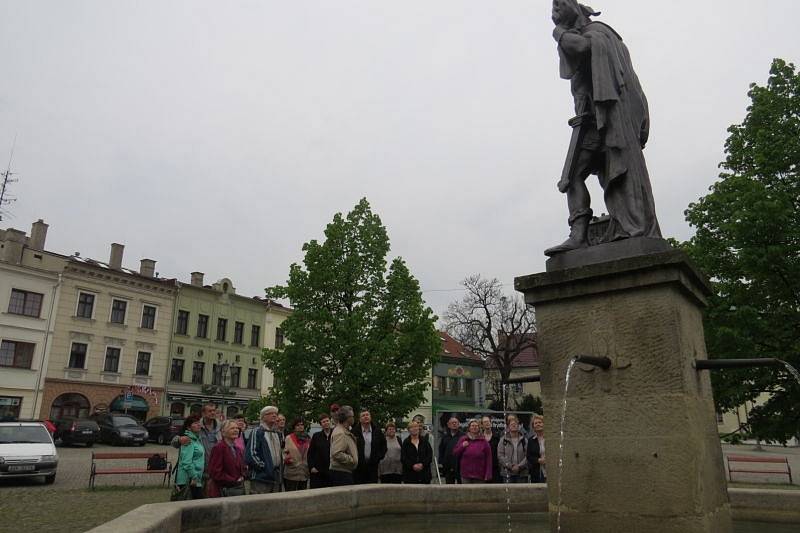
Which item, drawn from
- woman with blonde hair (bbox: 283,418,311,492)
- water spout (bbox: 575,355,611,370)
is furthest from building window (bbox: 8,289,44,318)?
water spout (bbox: 575,355,611,370)

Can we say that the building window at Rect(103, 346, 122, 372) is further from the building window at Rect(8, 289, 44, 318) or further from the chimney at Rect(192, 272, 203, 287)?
the chimney at Rect(192, 272, 203, 287)

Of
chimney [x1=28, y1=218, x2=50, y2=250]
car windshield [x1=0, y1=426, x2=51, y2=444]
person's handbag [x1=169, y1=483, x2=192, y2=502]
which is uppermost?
chimney [x1=28, y1=218, x2=50, y2=250]

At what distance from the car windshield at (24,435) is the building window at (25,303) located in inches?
821

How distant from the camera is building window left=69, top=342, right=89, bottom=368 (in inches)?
1412

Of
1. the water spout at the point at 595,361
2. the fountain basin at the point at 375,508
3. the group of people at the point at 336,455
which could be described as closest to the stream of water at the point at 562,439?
the water spout at the point at 595,361

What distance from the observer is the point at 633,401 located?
444 cm

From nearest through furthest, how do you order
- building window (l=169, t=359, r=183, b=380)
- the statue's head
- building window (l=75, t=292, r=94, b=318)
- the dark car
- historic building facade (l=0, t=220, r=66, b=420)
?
1. the statue's head
2. the dark car
3. historic building facade (l=0, t=220, r=66, b=420)
4. building window (l=75, t=292, r=94, b=318)
5. building window (l=169, t=359, r=183, b=380)

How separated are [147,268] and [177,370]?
291 inches

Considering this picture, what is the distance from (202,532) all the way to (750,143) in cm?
1965

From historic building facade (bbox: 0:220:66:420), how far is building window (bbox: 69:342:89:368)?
4.67 feet

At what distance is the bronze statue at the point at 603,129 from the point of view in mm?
5312

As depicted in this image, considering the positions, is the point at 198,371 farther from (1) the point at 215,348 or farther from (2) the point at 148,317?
(2) the point at 148,317

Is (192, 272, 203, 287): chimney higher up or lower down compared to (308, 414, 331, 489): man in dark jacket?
higher up

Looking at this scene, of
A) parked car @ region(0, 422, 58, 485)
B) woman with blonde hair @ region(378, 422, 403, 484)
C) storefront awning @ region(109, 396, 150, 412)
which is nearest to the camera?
woman with blonde hair @ region(378, 422, 403, 484)
